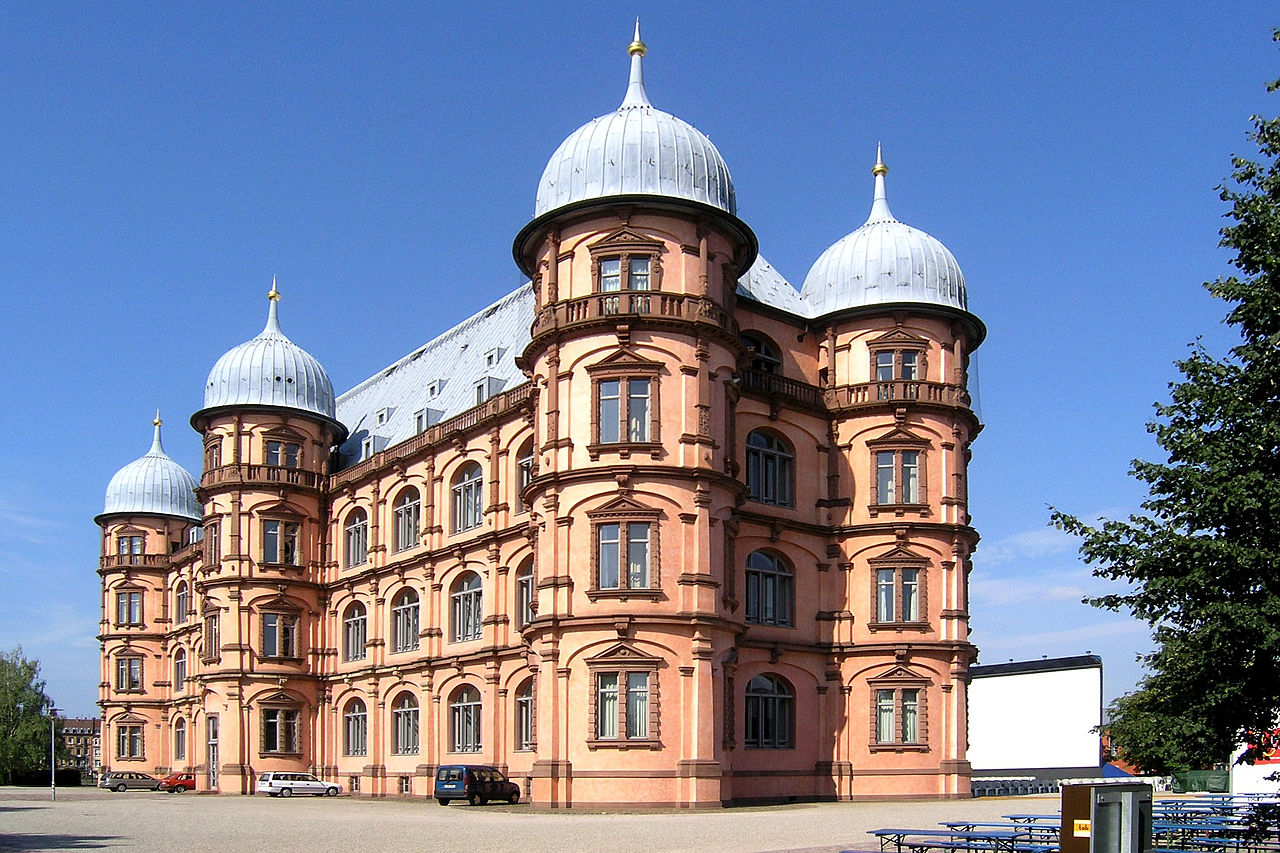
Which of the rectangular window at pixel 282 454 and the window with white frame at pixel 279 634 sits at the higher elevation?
the rectangular window at pixel 282 454

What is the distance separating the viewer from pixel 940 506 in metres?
49.6

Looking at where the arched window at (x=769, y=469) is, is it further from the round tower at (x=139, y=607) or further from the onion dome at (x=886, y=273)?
the round tower at (x=139, y=607)

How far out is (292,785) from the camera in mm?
60156

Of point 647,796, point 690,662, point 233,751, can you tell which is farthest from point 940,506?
point 233,751

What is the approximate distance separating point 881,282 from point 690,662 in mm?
17361

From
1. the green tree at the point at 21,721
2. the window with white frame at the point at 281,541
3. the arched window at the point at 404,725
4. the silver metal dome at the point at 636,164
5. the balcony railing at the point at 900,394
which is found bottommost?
the green tree at the point at 21,721

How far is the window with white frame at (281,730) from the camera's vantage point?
64.4 m

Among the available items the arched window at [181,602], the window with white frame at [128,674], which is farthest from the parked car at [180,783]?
the window with white frame at [128,674]

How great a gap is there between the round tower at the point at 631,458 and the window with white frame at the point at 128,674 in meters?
55.6

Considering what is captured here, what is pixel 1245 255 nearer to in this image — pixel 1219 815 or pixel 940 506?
pixel 1219 815

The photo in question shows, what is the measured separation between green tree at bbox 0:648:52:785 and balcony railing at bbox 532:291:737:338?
82.6m

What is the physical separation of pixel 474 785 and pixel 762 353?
60.4 feet

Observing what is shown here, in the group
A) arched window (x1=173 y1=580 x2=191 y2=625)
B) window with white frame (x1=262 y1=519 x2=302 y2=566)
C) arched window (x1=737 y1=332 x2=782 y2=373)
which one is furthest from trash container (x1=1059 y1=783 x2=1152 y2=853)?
arched window (x1=173 y1=580 x2=191 y2=625)

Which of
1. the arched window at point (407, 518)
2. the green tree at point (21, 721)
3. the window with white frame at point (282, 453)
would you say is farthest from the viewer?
the green tree at point (21, 721)
